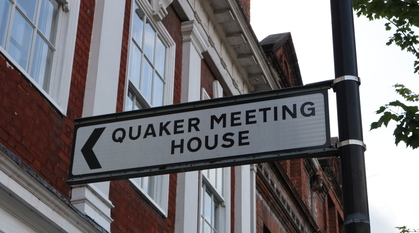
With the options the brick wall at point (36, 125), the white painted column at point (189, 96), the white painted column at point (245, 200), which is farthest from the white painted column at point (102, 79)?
the white painted column at point (245, 200)

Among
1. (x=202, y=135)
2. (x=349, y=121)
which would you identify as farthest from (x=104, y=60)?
(x=349, y=121)

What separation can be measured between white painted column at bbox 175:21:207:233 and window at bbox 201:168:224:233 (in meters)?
0.53

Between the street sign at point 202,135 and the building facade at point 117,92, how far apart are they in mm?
1333

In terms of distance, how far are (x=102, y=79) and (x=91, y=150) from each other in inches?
142

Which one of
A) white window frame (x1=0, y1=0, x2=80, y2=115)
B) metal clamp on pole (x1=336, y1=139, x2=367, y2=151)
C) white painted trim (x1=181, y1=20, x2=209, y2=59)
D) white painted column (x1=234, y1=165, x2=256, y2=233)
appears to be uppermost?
white painted trim (x1=181, y1=20, x2=209, y2=59)

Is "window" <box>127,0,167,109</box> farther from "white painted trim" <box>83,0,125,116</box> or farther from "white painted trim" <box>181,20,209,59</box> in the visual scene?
"white painted trim" <box>181,20,209,59</box>

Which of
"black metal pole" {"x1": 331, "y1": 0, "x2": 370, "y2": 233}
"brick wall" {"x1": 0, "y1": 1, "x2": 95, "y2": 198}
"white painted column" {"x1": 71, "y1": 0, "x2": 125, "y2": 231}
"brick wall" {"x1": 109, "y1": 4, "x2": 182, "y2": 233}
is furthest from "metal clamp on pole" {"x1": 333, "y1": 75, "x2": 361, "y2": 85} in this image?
"brick wall" {"x1": 109, "y1": 4, "x2": 182, "y2": 233}

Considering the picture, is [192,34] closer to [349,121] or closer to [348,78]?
[348,78]

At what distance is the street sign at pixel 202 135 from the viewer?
4.75 metres

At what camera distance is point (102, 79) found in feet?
28.5

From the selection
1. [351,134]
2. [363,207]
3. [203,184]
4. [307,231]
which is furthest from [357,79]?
[307,231]

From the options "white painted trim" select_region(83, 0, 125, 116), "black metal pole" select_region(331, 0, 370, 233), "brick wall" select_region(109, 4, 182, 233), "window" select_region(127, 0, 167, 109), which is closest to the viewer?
"black metal pole" select_region(331, 0, 370, 233)

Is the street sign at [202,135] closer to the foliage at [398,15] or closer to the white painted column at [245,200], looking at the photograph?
the foliage at [398,15]

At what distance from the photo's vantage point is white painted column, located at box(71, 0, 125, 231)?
7.81m
